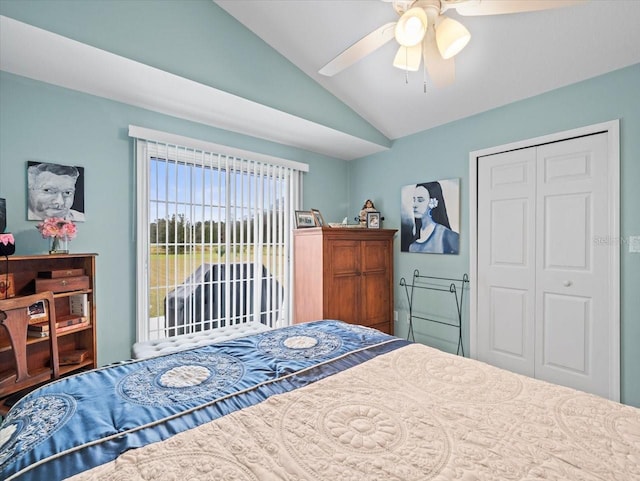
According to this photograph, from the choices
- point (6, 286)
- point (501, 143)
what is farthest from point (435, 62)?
point (6, 286)

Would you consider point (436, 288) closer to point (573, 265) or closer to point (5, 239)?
point (573, 265)

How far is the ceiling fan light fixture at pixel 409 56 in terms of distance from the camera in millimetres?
1724

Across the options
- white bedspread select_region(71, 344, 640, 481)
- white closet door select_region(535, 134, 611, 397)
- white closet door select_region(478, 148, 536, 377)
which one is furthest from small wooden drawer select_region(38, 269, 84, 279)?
white closet door select_region(535, 134, 611, 397)

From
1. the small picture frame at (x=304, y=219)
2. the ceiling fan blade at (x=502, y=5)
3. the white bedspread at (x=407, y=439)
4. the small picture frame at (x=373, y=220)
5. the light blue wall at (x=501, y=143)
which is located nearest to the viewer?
the white bedspread at (x=407, y=439)

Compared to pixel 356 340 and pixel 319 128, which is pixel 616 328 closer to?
pixel 356 340

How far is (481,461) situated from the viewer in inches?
32.7

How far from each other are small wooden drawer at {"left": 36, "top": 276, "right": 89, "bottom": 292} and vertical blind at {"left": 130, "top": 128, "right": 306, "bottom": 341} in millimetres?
524

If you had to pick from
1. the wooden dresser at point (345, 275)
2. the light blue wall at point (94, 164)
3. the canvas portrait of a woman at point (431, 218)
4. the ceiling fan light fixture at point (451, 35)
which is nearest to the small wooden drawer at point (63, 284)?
the light blue wall at point (94, 164)

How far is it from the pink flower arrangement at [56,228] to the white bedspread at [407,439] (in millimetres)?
1782

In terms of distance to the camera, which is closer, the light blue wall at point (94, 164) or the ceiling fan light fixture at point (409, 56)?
the ceiling fan light fixture at point (409, 56)

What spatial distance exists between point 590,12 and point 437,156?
1.54m

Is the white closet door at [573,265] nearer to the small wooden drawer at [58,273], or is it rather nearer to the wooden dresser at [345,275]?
the wooden dresser at [345,275]

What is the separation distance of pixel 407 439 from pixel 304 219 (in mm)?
2775

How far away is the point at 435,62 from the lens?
1.79m
